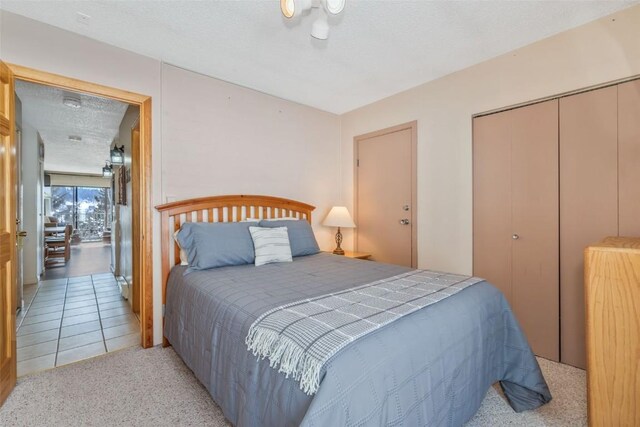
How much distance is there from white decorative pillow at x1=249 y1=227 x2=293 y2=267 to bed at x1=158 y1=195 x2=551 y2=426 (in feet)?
0.41

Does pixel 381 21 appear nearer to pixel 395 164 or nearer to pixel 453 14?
pixel 453 14

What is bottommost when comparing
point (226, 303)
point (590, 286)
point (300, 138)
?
point (226, 303)

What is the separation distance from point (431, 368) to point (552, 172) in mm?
2009

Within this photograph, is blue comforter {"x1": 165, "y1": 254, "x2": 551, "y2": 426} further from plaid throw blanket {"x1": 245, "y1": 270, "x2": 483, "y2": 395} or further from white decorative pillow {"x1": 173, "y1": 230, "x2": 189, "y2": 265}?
white decorative pillow {"x1": 173, "y1": 230, "x2": 189, "y2": 265}

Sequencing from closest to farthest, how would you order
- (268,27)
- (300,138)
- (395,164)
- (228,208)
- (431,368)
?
(431,368) → (268,27) → (228,208) → (395,164) → (300,138)

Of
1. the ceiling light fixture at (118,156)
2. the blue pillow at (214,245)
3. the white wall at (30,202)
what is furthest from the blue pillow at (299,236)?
the white wall at (30,202)

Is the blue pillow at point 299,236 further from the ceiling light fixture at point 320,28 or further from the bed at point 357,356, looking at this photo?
the ceiling light fixture at point 320,28

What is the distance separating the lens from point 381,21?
2.06m

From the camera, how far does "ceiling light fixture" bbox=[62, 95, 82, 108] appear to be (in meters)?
3.21

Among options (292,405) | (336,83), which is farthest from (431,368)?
(336,83)

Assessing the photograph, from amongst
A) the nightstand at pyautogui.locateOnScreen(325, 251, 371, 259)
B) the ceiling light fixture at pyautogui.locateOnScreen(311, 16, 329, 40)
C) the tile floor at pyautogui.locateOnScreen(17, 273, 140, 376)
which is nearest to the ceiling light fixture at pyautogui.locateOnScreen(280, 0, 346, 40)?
the ceiling light fixture at pyautogui.locateOnScreen(311, 16, 329, 40)

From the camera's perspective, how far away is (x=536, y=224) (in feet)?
7.86

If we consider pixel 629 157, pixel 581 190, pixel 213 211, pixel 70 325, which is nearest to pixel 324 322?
pixel 213 211

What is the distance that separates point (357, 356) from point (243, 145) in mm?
2642
